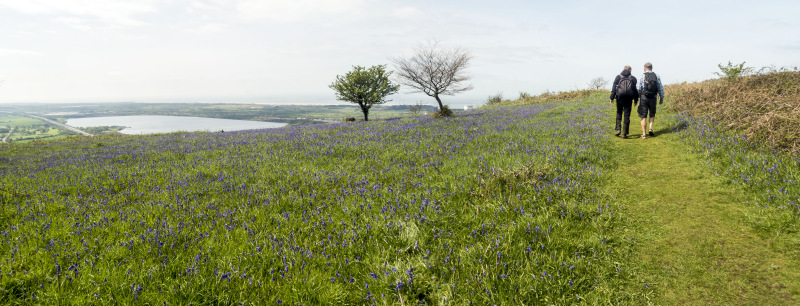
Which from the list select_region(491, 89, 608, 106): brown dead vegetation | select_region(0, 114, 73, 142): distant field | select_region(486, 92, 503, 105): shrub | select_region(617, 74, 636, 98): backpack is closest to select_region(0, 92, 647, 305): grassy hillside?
select_region(617, 74, 636, 98): backpack

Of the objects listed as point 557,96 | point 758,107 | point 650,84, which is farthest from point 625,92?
point 557,96

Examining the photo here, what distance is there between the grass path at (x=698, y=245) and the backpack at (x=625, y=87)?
4.79 m

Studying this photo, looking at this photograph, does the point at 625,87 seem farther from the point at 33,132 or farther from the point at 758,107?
the point at 33,132

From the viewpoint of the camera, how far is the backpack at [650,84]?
433 inches

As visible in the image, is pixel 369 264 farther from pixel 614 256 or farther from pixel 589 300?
pixel 614 256

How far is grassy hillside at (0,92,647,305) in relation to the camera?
354 cm

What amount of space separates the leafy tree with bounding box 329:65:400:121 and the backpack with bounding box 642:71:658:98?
30.9 meters

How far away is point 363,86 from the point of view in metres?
39.6

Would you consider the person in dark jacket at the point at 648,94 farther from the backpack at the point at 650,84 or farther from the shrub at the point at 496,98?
the shrub at the point at 496,98

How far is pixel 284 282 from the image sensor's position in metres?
3.62

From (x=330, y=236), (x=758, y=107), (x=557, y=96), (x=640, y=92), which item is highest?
(x=557, y=96)

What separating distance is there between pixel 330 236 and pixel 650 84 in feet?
39.8

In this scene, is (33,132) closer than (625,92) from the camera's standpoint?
No

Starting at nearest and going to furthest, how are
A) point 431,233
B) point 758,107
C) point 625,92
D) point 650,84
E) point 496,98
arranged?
point 431,233 < point 758,107 < point 650,84 < point 625,92 < point 496,98
